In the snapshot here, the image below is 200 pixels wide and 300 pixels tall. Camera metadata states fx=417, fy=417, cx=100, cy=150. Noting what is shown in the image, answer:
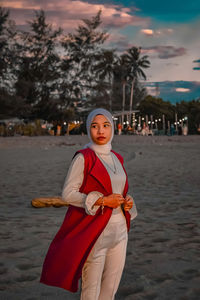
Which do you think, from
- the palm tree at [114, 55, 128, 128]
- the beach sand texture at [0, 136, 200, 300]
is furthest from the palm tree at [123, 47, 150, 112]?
→ the beach sand texture at [0, 136, 200, 300]

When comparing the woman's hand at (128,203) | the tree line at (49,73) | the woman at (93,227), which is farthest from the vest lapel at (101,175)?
the tree line at (49,73)

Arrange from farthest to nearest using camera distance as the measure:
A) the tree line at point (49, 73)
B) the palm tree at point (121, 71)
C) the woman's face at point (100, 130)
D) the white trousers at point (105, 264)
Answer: the palm tree at point (121, 71), the tree line at point (49, 73), the woman's face at point (100, 130), the white trousers at point (105, 264)

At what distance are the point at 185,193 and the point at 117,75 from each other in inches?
2613

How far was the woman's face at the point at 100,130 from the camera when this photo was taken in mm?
2621

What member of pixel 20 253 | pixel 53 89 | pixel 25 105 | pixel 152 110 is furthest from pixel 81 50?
pixel 20 253

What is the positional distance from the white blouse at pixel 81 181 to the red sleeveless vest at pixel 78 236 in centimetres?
4

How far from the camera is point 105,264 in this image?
263cm

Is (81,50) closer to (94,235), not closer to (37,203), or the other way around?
(37,203)

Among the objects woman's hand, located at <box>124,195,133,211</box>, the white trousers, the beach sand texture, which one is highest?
woman's hand, located at <box>124,195,133,211</box>

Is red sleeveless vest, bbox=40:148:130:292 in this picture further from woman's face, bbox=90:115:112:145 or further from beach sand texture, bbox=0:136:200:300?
beach sand texture, bbox=0:136:200:300

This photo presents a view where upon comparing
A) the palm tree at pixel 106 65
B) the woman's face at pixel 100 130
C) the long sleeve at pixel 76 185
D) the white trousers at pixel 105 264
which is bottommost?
the white trousers at pixel 105 264

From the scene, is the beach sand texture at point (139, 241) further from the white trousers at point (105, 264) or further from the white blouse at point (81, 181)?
the white blouse at point (81, 181)

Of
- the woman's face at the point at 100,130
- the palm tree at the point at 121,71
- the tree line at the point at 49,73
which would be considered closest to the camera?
the woman's face at the point at 100,130

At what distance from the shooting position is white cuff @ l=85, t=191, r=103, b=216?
241 cm
